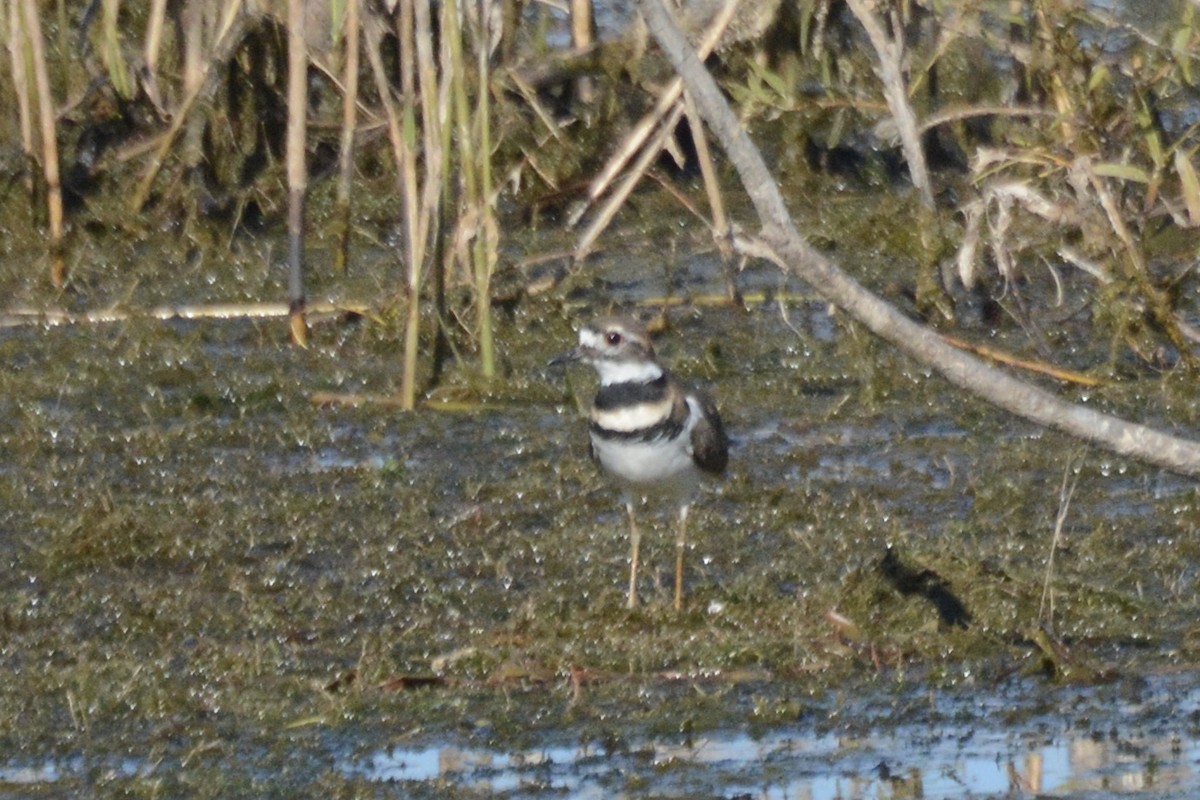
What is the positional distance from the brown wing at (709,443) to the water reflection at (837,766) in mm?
1339

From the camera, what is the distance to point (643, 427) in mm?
5895

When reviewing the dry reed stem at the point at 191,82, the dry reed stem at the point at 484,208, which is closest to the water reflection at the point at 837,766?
the dry reed stem at the point at 484,208

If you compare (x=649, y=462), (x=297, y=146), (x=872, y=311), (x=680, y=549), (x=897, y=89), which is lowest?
(x=680, y=549)

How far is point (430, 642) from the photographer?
5.46 m

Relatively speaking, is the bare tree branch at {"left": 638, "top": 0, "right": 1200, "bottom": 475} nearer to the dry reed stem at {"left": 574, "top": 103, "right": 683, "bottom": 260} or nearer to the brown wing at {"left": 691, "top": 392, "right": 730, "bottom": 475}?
the brown wing at {"left": 691, "top": 392, "right": 730, "bottom": 475}

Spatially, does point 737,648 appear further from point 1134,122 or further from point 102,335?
point 102,335

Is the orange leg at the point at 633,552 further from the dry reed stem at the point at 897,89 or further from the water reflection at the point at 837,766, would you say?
the dry reed stem at the point at 897,89

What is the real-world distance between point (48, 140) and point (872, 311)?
17.9ft

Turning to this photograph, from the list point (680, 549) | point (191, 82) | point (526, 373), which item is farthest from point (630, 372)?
point (191, 82)

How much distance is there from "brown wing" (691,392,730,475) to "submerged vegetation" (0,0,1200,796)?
11.3 inches

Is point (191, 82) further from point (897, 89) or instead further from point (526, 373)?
point (897, 89)

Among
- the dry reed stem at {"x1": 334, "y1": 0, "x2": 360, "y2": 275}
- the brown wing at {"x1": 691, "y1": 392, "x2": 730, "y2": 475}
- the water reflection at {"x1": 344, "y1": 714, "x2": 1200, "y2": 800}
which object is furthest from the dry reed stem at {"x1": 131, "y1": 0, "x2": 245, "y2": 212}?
the water reflection at {"x1": 344, "y1": 714, "x2": 1200, "y2": 800}

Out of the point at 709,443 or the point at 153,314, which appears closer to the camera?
the point at 709,443

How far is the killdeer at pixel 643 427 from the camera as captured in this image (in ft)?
19.3
